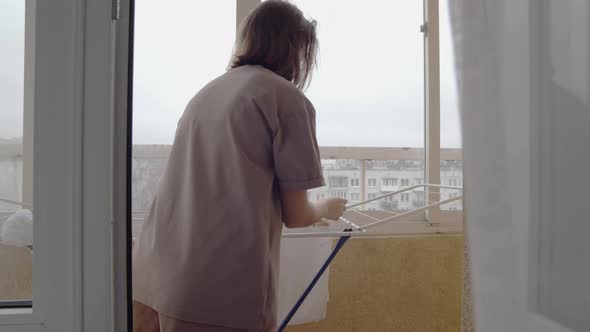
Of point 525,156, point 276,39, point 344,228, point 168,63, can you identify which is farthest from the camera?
point 168,63

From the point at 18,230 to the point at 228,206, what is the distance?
0.33m

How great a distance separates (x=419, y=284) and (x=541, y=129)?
147 cm

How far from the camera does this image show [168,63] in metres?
1.50

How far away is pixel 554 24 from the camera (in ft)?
1.40

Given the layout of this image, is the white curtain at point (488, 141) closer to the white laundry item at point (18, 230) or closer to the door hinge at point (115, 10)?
the door hinge at point (115, 10)

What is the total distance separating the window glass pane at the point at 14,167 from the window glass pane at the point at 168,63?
2.30 feet

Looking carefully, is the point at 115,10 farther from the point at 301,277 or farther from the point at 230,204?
the point at 301,277

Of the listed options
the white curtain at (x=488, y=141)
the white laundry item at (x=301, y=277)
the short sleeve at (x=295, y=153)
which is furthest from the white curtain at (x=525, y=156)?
the white laundry item at (x=301, y=277)

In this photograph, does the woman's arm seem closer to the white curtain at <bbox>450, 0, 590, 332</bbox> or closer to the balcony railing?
the white curtain at <bbox>450, 0, 590, 332</bbox>

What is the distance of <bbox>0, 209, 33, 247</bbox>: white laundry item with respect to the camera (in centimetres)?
61

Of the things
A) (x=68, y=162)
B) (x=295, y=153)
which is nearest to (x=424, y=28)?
(x=295, y=153)

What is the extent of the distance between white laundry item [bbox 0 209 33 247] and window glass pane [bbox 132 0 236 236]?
Answer: 0.70 m

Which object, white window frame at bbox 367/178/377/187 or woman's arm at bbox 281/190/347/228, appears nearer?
woman's arm at bbox 281/190/347/228

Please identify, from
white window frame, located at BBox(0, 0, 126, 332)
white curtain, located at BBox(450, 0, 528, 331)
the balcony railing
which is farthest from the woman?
the balcony railing
